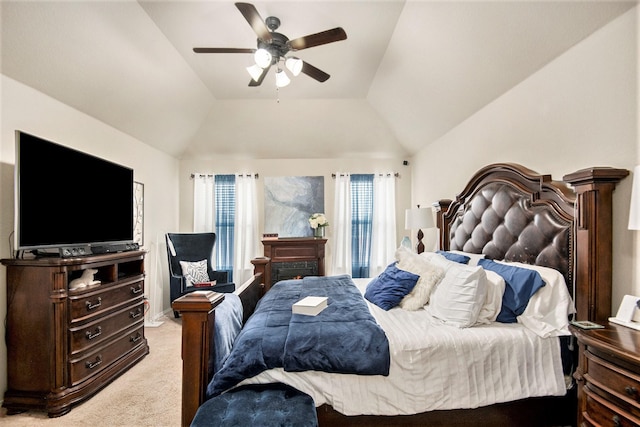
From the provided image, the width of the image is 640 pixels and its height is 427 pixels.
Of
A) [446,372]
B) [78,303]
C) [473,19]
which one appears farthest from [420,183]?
[78,303]

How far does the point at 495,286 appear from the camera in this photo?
1.97 m

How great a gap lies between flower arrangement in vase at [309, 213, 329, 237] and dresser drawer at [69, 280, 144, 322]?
2.57m

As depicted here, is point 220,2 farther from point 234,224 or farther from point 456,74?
point 234,224

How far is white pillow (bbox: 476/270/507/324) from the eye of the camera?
1.92 metres

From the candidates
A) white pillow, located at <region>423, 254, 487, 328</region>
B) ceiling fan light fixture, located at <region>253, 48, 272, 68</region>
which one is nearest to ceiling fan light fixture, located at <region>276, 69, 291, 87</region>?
ceiling fan light fixture, located at <region>253, 48, 272, 68</region>

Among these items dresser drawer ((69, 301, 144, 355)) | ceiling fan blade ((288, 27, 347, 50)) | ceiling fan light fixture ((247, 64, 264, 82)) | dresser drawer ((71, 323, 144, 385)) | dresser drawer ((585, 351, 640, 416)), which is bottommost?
dresser drawer ((71, 323, 144, 385))

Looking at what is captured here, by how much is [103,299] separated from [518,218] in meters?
3.42

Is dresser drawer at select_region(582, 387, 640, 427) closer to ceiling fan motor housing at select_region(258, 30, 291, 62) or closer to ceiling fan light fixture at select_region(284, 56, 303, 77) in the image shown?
ceiling fan light fixture at select_region(284, 56, 303, 77)

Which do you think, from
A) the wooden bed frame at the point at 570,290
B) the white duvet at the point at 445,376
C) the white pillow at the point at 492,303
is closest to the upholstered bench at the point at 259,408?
the white duvet at the point at 445,376

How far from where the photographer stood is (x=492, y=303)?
1.94 m

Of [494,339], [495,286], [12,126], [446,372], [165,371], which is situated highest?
[12,126]

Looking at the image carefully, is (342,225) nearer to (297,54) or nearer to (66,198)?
(297,54)

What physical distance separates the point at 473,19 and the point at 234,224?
4198 millimetres

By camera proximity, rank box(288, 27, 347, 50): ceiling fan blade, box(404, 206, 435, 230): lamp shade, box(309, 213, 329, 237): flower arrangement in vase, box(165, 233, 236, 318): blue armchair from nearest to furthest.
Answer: box(288, 27, 347, 50): ceiling fan blade < box(404, 206, 435, 230): lamp shade < box(165, 233, 236, 318): blue armchair < box(309, 213, 329, 237): flower arrangement in vase
